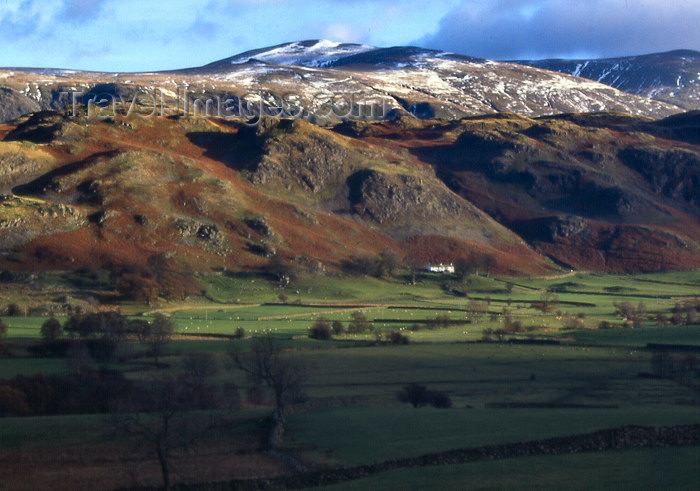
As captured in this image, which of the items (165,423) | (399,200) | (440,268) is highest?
(165,423)

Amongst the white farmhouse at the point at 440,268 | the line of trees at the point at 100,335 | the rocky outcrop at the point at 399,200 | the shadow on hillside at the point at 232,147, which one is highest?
the shadow on hillside at the point at 232,147

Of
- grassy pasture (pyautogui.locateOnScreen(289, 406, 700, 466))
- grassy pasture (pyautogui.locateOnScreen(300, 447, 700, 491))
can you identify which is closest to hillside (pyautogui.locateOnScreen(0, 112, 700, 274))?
grassy pasture (pyautogui.locateOnScreen(289, 406, 700, 466))

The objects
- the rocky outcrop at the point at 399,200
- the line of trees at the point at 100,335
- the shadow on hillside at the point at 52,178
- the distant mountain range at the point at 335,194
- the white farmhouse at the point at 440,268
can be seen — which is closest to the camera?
the line of trees at the point at 100,335

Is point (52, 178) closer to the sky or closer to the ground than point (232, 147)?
closer to the ground

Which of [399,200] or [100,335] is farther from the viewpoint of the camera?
[399,200]

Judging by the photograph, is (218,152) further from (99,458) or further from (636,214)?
(99,458)

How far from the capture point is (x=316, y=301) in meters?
97.5

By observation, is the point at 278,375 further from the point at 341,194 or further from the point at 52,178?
the point at 341,194

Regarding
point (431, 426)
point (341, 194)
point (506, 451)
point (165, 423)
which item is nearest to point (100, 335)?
point (431, 426)

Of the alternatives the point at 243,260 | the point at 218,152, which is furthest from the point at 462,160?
the point at 243,260

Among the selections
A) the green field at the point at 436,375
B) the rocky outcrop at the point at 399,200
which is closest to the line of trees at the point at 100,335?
the green field at the point at 436,375

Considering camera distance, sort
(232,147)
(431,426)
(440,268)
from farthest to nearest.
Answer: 1. (232,147)
2. (440,268)
3. (431,426)

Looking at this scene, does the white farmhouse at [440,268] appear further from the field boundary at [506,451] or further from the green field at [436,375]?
the field boundary at [506,451]

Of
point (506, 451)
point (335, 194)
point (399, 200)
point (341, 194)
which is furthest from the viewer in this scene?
point (341, 194)
